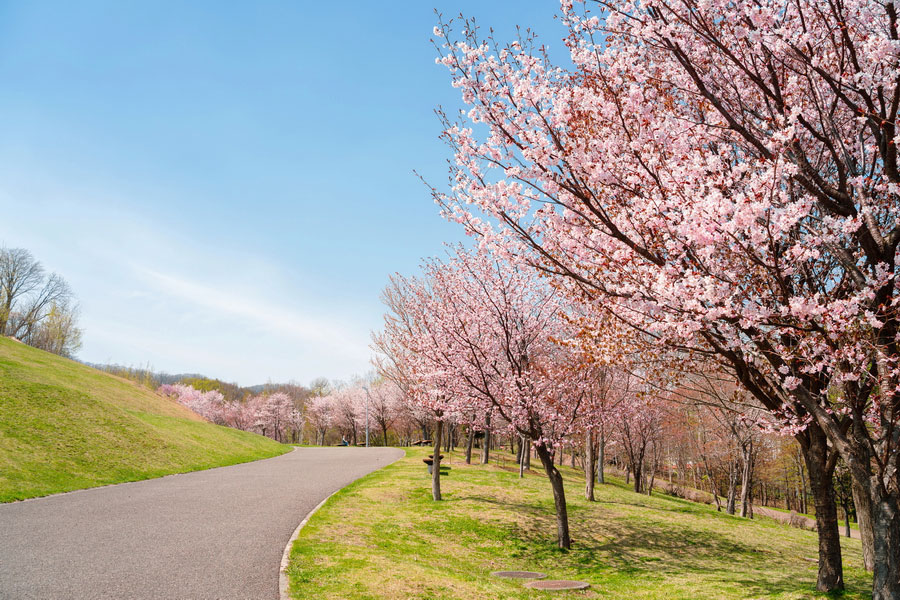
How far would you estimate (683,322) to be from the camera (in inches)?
235

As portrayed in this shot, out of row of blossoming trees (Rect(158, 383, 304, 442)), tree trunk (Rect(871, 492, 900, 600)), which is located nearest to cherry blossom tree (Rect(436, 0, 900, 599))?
tree trunk (Rect(871, 492, 900, 600))

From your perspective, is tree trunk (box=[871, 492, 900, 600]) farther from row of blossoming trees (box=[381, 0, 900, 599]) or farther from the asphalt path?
the asphalt path

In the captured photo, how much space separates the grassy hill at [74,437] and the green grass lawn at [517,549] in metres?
7.93

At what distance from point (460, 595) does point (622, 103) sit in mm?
8194

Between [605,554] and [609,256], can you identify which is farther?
[605,554]

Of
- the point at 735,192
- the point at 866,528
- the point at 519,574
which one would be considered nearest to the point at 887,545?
the point at 735,192

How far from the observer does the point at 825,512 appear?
9.63 meters

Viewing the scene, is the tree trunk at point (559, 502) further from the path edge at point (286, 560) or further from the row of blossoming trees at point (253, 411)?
the row of blossoming trees at point (253, 411)

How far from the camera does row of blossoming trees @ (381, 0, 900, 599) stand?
554 centimetres

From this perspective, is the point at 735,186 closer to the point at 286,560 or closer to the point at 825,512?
the point at 825,512

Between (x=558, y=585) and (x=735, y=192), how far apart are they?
8.08 metres

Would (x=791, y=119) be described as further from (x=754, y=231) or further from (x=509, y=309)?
(x=509, y=309)

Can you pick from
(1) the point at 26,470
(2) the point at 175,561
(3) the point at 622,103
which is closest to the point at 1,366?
(1) the point at 26,470

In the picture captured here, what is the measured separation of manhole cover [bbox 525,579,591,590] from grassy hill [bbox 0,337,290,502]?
1279cm
